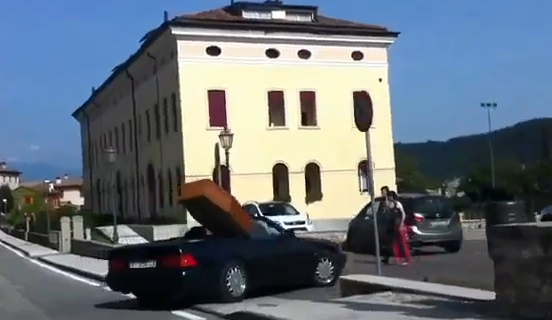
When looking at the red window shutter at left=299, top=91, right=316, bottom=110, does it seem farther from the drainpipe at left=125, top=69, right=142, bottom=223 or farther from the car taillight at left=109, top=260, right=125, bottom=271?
the car taillight at left=109, top=260, right=125, bottom=271

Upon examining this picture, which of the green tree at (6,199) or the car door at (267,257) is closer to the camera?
the car door at (267,257)

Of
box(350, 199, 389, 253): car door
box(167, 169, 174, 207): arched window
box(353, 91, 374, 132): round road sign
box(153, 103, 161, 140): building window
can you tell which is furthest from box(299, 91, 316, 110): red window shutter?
box(353, 91, 374, 132): round road sign

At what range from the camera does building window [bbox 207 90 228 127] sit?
4881 centimetres

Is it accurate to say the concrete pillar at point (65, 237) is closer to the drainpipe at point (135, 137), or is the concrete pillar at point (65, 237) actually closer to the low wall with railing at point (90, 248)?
the low wall with railing at point (90, 248)

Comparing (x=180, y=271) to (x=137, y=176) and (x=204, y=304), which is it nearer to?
(x=204, y=304)

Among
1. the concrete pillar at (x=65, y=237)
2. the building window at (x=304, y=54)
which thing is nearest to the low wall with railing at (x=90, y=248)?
the concrete pillar at (x=65, y=237)

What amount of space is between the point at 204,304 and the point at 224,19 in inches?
1384

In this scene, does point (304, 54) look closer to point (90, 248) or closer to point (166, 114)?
point (166, 114)

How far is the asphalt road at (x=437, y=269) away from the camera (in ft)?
50.0

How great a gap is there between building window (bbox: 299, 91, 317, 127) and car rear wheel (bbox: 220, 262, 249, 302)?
36186 mm

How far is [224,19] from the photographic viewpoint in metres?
48.8

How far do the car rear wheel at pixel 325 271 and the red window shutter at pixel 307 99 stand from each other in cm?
3431

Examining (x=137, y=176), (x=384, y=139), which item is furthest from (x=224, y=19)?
(x=137, y=176)

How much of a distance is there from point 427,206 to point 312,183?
28.3 metres
